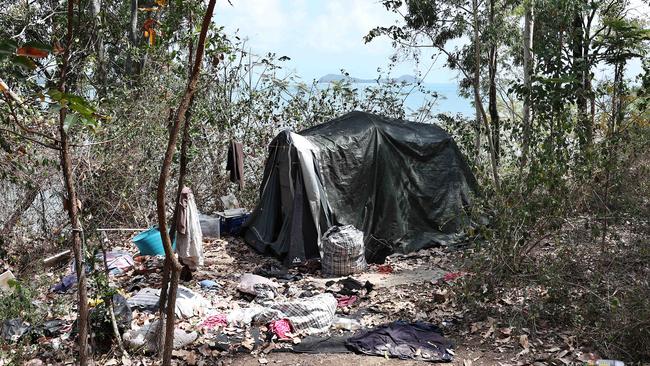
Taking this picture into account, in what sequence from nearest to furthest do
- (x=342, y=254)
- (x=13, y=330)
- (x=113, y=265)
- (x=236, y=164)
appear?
(x=13, y=330) → (x=113, y=265) → (x=342, y=254) → (x=236, y=164)

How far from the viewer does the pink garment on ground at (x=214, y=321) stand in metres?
5.89

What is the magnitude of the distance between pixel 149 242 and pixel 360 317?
3122 millimetres

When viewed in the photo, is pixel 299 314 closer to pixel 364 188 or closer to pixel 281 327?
pixel 281 327

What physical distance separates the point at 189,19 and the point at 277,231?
4.81 meters

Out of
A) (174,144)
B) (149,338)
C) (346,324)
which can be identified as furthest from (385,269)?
(174,144)

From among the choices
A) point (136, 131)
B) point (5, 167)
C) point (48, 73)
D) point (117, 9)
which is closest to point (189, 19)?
point (48, 73)

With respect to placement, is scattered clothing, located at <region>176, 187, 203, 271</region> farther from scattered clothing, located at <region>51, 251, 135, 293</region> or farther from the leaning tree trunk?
the leaning tree trunk

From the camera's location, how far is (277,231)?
8.83m

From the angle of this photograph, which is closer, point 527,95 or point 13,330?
point 13,330

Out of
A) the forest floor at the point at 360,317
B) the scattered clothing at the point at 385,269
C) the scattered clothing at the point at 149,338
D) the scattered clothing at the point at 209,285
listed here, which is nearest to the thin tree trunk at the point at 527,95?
the forest floor at the point at 360,317

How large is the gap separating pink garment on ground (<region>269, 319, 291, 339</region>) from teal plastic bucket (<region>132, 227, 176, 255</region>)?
2652mm

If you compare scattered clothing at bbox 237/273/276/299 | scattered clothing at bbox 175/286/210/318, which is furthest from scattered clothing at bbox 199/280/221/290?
scattered clothing at bbox 175/286/210/318

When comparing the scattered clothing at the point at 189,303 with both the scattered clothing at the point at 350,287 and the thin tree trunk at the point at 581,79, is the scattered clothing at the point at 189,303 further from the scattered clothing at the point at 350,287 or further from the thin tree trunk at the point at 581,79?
the thin tree trunk at the point at 581,79

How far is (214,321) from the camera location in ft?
19.6
